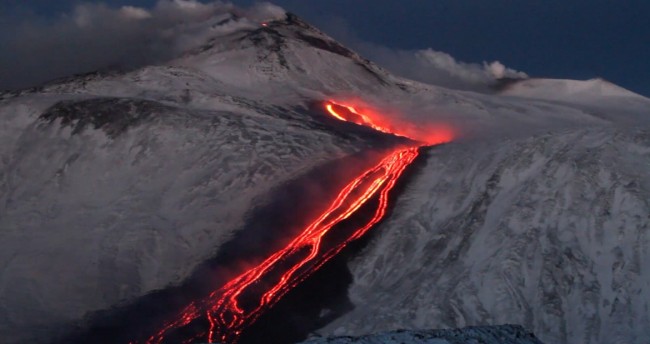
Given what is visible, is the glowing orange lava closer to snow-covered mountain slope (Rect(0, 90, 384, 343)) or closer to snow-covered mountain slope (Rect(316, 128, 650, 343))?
snow-covered mountain slope (Rect(0, 90, 384, 343))

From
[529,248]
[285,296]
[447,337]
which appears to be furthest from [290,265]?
[447,337]

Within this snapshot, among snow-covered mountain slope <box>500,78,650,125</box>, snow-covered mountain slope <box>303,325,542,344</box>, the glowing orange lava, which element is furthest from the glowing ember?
snow-covered mountain slope <box>500,78,650,125</box>

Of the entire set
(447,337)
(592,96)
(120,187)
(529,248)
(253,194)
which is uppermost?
(592,96)

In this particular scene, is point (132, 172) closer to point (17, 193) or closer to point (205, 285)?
point (17, 193)

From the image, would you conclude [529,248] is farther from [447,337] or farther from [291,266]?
[447,337]

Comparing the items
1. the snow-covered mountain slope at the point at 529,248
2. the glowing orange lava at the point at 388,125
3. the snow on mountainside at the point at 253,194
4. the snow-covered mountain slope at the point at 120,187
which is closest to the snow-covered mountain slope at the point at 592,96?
the snow on mountainside at the point at 253,194

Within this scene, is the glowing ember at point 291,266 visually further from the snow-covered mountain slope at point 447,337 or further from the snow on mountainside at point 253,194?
the snow-covered mountain slope at point 447,337
